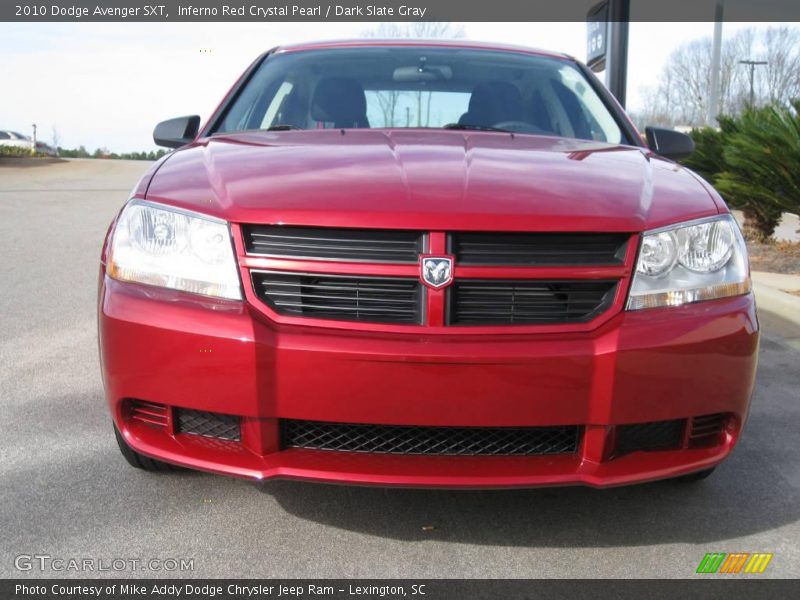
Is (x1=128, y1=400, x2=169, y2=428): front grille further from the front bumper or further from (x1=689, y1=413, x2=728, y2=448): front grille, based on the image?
(x1=689, y1=413, x2=728, y2=448): front grille

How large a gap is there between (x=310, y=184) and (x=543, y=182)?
26.2 inches

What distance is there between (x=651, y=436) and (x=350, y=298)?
37.0 inches

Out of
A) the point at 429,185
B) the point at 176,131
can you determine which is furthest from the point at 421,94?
the point at 429,185

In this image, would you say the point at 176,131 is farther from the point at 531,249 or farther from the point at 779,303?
the point at 779,303

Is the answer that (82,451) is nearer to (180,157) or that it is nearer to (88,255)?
(180,157)

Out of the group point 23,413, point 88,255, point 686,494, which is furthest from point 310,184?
point 88,255

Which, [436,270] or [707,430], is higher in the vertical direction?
[436,270]

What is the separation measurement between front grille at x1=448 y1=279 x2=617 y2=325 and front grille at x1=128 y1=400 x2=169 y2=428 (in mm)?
873

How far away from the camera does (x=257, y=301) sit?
7.84ft

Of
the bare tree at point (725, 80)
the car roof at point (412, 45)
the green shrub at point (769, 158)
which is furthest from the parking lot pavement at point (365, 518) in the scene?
the bare tree at point (725, 80)

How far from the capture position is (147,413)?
2.58 meters

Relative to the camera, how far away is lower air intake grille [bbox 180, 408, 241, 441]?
250 centimetres

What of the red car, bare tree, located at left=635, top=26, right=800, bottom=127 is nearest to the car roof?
the red car

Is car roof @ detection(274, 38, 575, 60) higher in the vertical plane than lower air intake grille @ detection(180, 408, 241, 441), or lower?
higher
